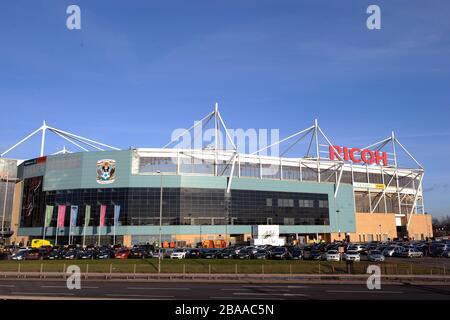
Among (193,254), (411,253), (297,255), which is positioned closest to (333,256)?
(297,255)

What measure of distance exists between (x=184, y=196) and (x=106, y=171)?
70.1 feet

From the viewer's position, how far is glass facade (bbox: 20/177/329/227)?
9356 cm

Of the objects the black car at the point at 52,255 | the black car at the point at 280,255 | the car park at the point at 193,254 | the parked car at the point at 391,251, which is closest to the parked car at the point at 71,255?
the black car at the point at 52,255

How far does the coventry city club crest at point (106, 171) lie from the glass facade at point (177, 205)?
7.81 ft

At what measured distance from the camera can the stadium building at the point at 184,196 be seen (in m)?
93.4

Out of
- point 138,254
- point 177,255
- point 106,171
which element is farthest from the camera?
point 106,171

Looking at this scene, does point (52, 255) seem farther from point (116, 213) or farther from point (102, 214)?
point (102, 214)

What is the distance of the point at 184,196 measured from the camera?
313 feet

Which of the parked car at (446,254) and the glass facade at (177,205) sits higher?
the glass facade at (177,205)

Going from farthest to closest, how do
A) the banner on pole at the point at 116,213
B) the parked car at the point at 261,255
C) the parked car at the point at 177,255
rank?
the banner on pole at the point at 116,213 → the parked car at the point at 177,255 → the parked car at the point at 261,255

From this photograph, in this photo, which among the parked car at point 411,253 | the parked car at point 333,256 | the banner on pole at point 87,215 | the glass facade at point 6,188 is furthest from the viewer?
the glass facade at point 6,188

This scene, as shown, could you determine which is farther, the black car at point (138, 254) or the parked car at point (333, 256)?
the black car at point (138, 254)

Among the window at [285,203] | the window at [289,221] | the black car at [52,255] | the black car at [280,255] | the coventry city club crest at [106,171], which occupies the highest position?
the coventry city club crest at [106,171]

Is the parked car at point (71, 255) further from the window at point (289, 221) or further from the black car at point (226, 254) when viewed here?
the window at point (289, 221)
